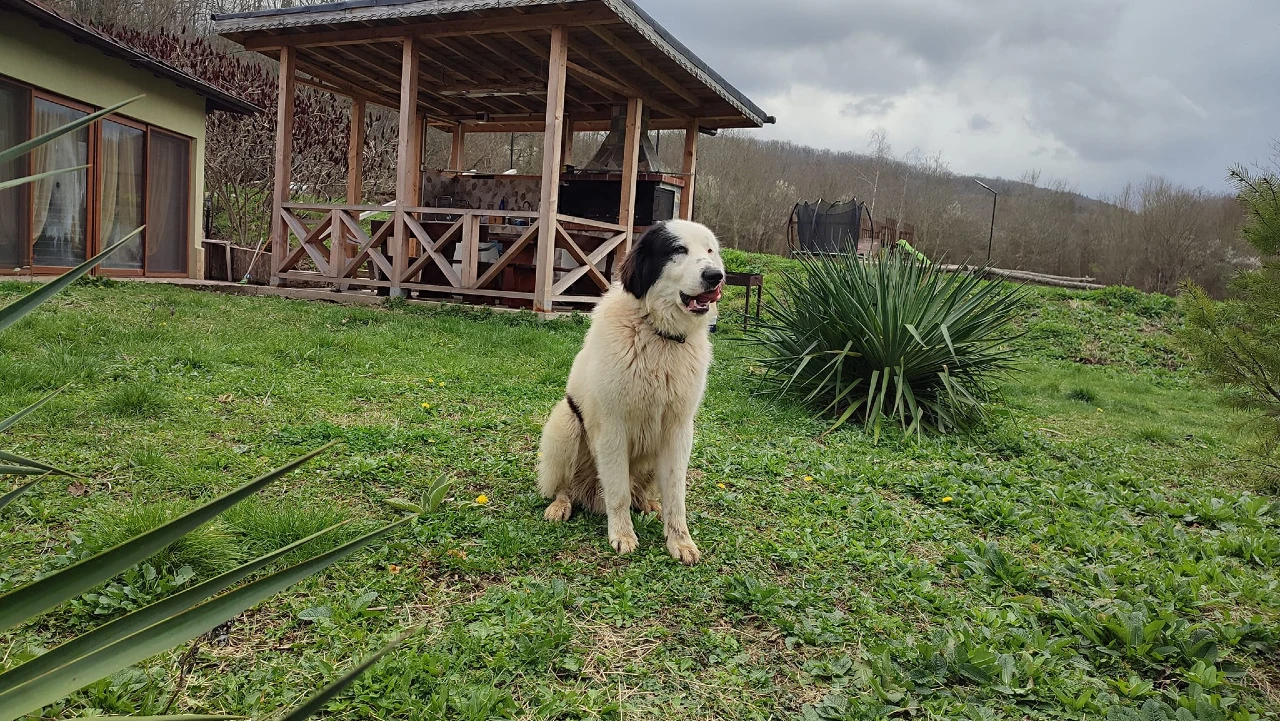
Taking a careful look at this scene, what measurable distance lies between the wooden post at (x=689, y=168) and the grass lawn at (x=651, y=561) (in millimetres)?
7292

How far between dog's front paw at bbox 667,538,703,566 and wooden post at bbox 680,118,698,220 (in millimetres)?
9538

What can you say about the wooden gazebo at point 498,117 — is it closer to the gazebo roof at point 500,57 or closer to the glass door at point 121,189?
the gazebo roof at point 500,57

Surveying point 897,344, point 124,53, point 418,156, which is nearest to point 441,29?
point 418,156

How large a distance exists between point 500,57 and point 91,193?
570 cm

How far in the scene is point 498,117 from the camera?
1332 centimetres

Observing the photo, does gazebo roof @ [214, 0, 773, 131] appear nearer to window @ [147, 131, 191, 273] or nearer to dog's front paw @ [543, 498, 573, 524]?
window @ [147, 131, 191, 273]

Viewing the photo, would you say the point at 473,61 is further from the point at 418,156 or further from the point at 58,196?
the point at 58,196

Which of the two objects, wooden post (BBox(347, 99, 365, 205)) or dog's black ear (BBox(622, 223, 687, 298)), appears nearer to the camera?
dog's black ear (BBox(622, 223, 687, 298))

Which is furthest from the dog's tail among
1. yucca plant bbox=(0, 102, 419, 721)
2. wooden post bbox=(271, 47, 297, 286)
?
wooden post bbox=(271, 47, 297, 286)

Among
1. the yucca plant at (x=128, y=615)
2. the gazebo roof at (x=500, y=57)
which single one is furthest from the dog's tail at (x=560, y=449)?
the gazebo roof at (x=500, y=57)

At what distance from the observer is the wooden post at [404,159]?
29.7 feet

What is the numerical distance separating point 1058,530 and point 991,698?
1.55m

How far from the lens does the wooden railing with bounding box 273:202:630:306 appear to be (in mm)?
9078

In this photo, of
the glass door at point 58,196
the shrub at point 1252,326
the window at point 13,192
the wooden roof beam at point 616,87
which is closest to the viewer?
the shrub at point 1252,326
